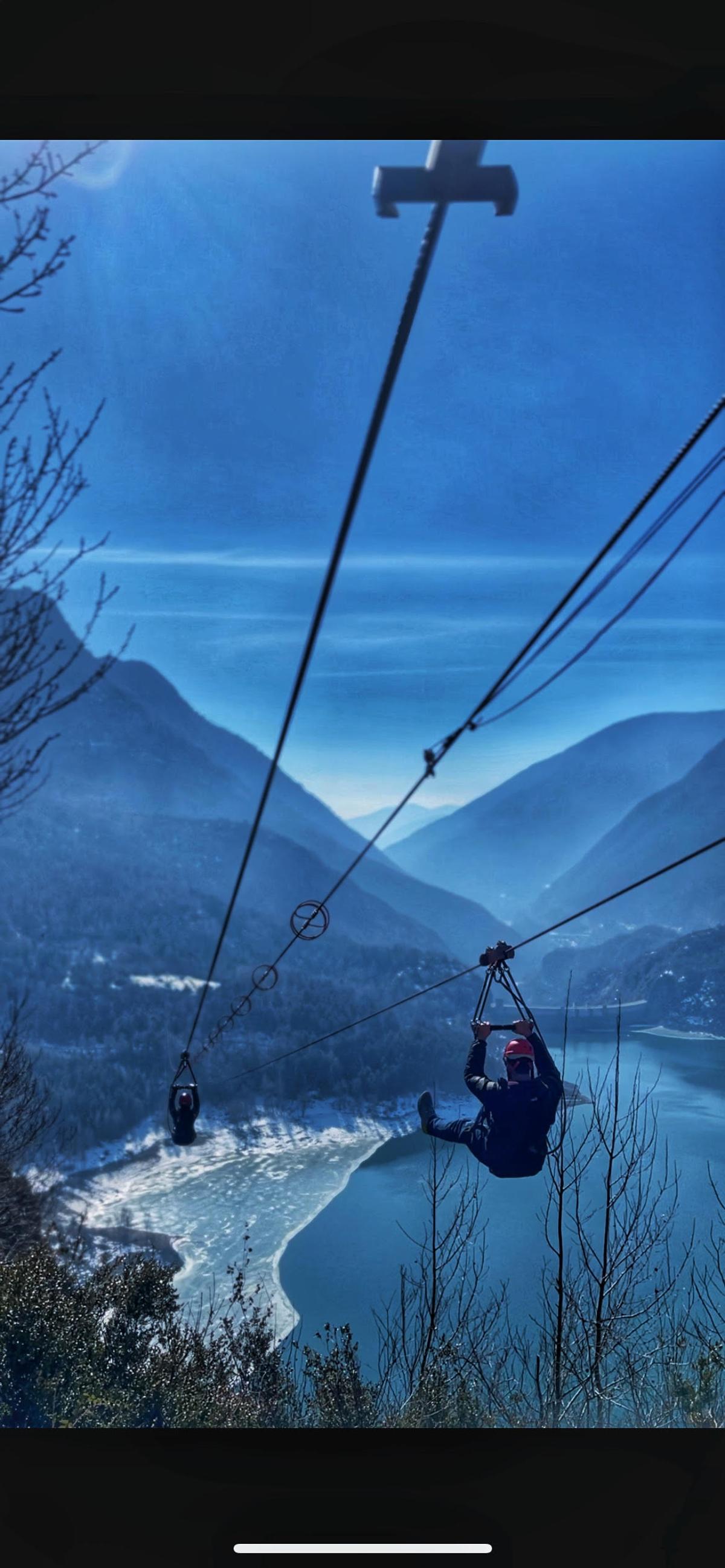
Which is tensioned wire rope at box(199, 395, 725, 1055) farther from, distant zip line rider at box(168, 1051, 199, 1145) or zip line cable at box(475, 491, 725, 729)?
distant zip line rider at box(168, 1051, 199, 1145)

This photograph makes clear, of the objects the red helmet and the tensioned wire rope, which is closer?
the tensioned wire rope

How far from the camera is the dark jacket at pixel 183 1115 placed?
5676 mm

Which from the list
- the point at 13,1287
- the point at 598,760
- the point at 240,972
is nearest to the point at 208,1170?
the point at 240,972

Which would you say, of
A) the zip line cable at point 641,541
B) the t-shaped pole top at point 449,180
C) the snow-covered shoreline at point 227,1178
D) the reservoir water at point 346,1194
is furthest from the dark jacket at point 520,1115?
the snow-covered shoreline at point 227,1178

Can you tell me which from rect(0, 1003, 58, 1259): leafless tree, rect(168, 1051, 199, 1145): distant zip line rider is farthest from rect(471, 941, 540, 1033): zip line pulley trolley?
rect(0, 1003, 58, 1259): leafless tree

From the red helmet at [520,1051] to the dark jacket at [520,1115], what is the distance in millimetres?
29

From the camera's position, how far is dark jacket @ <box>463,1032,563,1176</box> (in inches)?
151

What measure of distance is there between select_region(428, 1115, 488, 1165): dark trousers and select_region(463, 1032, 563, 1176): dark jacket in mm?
75

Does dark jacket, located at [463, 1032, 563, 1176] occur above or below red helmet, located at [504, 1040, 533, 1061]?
below

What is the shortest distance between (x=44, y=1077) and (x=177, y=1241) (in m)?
8.56

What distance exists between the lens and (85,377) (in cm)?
811

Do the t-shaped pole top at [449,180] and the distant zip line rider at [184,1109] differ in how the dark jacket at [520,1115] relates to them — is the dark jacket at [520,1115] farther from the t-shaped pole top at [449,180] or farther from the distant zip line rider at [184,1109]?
the t-shaped pole top at [449,180]

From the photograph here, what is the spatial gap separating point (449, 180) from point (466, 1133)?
3521 mm
